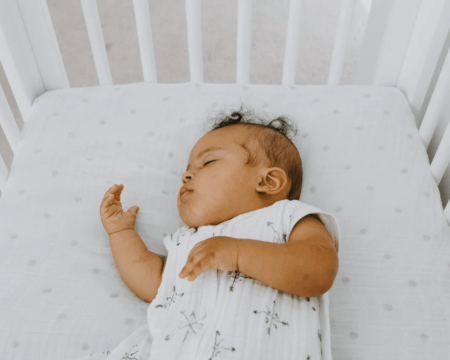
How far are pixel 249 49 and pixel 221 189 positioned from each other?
0.40 metres

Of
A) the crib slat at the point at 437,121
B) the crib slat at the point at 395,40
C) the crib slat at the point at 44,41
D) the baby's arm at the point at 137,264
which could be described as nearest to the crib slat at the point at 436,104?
the crib slat at the point at 437,121

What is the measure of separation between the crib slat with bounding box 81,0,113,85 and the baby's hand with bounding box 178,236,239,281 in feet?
1.89

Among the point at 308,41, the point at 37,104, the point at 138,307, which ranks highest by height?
the point at 37,104

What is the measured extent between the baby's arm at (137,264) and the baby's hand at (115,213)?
1 cm

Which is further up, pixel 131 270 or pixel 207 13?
pixel 131 270

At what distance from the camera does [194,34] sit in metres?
1.03

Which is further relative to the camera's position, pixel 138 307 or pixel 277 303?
pixel 138 307

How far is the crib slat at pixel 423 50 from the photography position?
0.92 metres

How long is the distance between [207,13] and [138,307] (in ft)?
5.70

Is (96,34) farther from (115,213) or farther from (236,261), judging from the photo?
(236,261)

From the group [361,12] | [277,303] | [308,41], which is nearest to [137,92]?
[277,303]

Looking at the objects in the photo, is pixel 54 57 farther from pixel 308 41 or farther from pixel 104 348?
pixel 308 41

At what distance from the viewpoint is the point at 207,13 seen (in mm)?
2209

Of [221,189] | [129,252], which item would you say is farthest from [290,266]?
[129,252]
